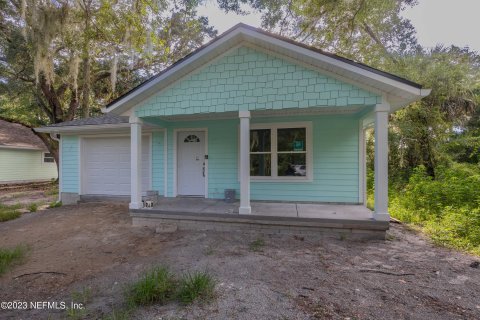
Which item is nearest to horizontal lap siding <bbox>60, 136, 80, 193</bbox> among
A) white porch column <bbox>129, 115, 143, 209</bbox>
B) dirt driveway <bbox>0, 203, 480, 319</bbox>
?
dirt driveway <bbox>0, 203, 480, 319</bbox>

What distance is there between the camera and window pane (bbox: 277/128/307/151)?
6793 millimetres

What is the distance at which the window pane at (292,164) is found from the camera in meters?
6.79

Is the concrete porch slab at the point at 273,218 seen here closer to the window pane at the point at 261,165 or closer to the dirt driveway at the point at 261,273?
the dirt driveway at the point at 261,273

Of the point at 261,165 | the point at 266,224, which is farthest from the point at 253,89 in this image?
the point at 266,224

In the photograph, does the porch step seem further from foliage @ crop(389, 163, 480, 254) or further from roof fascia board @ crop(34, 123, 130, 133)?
roof fascia board @ crop(34, 123, 130, 133)

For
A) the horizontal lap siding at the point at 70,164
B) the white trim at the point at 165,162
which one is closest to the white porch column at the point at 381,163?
the white trim at the point at 165,162

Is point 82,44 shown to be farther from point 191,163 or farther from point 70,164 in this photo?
point 191,163

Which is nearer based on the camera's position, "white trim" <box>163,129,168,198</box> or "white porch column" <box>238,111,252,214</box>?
"white porch column" <box>238,111,252,214</box>

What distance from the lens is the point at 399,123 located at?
32.2 ft

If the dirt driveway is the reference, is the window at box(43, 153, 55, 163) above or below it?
above

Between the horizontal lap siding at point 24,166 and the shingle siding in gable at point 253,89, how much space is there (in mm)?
14251

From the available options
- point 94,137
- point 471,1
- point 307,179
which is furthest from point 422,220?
point 94,137

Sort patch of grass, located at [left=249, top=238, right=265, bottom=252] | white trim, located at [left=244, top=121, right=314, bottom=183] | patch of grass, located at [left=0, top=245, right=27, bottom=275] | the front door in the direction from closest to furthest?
patch of grass, located at [left=0, top=245, right=27, bottom=275]
patch of grass, located at [left=249, top=238, right=265, bottom=252]
white trim, located at [left=244, top=121, right=314, bottom=183]
the front door

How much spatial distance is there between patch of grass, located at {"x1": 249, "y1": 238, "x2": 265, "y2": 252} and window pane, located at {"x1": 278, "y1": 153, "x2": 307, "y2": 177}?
95.4 inches
